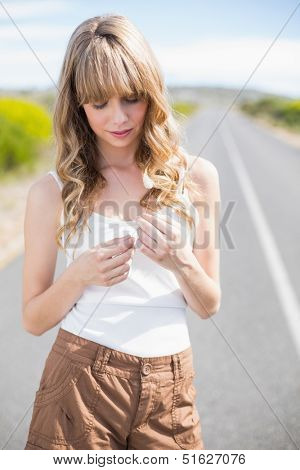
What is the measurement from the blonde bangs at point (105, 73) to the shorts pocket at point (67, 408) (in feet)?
1.93

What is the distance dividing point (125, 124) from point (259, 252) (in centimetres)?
444

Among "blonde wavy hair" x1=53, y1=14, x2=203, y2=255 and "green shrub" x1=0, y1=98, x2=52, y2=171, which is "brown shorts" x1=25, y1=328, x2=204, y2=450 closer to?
"blonde wavy hair" x1=53, y1=14, x2=203, y2=255

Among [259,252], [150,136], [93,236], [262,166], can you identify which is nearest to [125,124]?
[150,136]

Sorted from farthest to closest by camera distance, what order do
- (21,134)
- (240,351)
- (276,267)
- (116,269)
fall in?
(21,134)
(276,267)
(240,351)
(116,269)

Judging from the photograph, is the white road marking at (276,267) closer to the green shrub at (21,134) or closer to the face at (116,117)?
the face at (116,117)

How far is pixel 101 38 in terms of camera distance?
138 centimetres

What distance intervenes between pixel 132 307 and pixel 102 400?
208mm

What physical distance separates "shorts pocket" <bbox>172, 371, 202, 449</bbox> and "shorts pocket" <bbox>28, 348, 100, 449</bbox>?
0.18 metres

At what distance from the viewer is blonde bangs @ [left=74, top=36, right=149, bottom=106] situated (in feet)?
4.50

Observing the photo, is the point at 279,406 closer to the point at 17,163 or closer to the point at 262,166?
the point at 17,163

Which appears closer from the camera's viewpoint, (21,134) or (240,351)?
(240,351)

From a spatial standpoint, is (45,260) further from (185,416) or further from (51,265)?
(185,416)

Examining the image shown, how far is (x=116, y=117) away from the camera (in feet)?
4.63

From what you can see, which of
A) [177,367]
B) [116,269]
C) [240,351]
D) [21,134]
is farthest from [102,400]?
[21,134]
